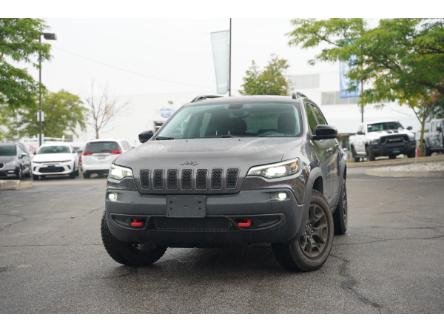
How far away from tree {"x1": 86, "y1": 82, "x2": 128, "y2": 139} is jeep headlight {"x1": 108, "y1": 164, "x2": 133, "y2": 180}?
200ft

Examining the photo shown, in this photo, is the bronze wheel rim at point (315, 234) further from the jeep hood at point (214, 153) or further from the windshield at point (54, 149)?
the windshield at point (54, 149)

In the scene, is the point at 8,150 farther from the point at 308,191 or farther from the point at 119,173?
the point at 308,191

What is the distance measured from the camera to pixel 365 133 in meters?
27.1

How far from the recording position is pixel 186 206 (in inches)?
195

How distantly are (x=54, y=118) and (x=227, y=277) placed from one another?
60.0m

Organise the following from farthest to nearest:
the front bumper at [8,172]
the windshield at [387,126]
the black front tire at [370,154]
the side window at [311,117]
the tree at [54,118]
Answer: the tree at [54,118]
the windshield at [387,126]
the black front tire at [370,154]
the front bumper at [8,172]
the side window at [311,117]

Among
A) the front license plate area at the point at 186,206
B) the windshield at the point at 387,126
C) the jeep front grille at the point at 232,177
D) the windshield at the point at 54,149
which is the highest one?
the windshield at the point at 387,126

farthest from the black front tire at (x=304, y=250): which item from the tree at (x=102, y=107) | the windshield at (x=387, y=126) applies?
Result: the tree at (x=102, y=107)

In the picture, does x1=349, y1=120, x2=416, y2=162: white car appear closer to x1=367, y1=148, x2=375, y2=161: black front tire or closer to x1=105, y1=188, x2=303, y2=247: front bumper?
x1=367, y1=148, x2=375, y2=161: black front tire

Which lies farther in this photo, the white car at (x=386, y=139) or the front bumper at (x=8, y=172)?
the white car at (x=386, y=139)

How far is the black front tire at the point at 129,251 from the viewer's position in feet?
18.6

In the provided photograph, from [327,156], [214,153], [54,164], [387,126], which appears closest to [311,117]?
[327,156]

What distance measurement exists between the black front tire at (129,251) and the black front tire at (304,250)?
132 centimetres

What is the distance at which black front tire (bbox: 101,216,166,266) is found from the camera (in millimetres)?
Answer: 5668
